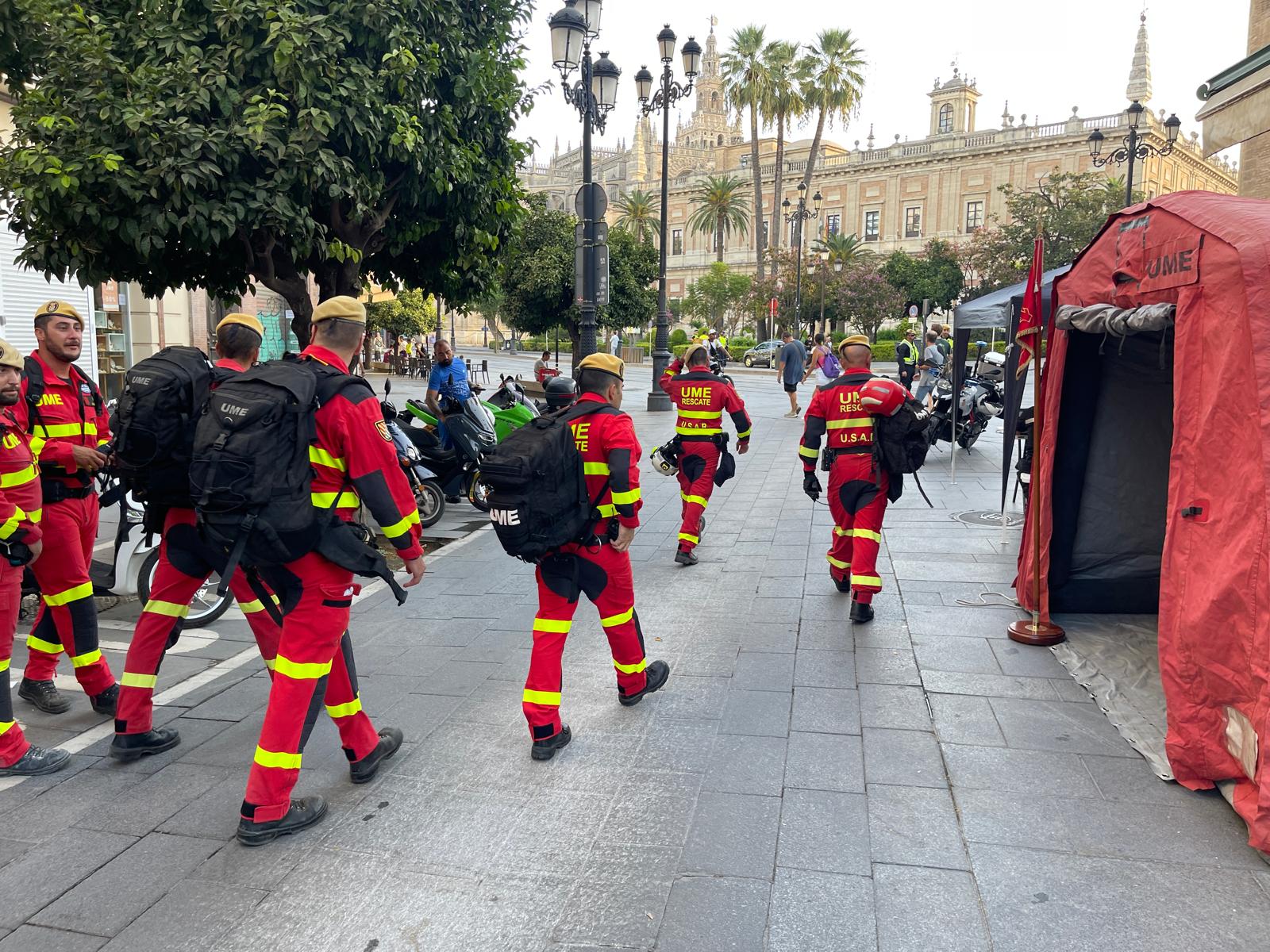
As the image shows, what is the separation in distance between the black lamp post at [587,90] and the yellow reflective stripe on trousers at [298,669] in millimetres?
8728

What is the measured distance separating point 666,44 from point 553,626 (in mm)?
16838

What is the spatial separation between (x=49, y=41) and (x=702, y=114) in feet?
420

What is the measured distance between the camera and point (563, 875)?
3.34 meters

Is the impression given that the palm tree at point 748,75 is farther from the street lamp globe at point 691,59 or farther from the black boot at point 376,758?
the black boot at point 376,758

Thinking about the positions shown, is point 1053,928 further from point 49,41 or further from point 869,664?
point 49,41

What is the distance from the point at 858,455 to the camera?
20.9 feet

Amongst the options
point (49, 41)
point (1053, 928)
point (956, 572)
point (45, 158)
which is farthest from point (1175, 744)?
point (49, 41)

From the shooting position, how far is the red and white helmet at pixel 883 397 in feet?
20.2

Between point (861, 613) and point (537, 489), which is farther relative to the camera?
point (861, 613)

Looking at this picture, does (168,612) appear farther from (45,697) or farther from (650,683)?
(650,683)

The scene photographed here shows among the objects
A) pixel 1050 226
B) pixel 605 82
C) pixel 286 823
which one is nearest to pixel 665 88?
pixel 605 82

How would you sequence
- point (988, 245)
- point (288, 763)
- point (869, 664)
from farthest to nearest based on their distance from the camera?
point (988, 245) → point (869, 664) → point (288, 763)

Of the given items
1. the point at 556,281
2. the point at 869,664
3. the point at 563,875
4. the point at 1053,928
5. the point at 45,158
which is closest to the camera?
the point at 1053,928

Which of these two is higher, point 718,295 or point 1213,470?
point 718,295
